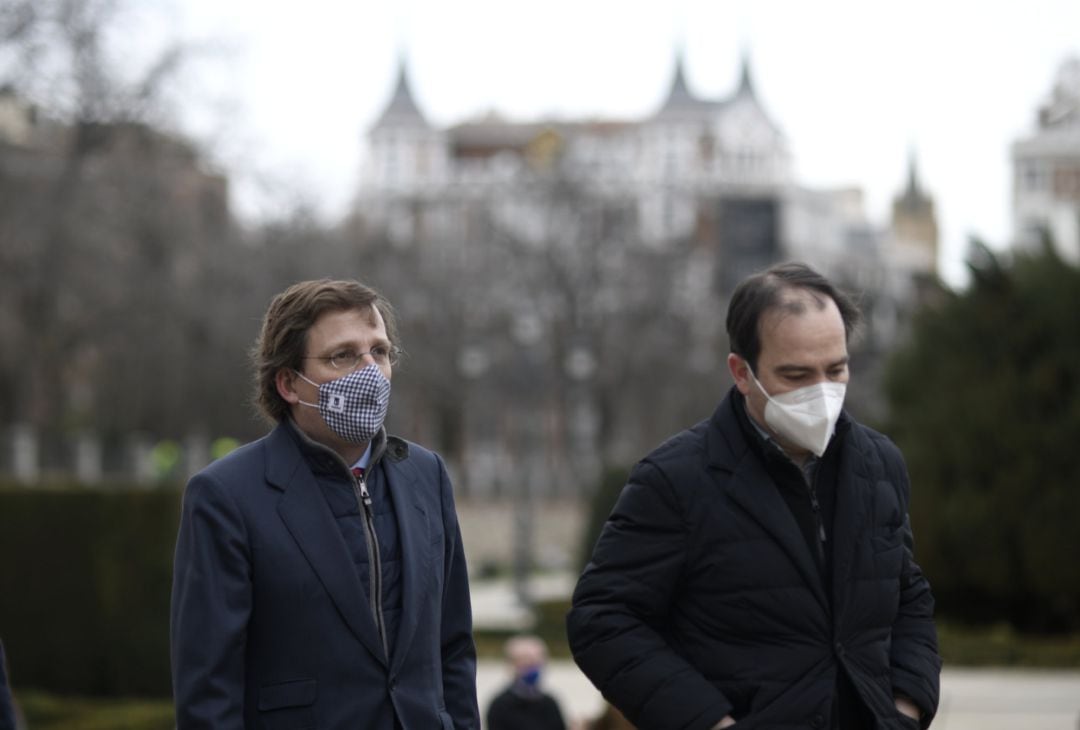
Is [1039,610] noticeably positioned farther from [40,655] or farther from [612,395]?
[612,395]

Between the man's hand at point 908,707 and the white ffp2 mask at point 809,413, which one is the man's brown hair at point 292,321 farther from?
the man's hand at point 908,707

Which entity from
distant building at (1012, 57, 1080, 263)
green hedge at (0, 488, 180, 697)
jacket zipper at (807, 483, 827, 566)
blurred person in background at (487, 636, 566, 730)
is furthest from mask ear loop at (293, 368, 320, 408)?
distant building at (1012, 57, 1080, 263)

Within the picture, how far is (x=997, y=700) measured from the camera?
14773 mm

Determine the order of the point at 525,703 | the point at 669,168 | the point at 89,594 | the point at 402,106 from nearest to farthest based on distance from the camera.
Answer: the point at 525,703 → the point at 89,594 → the point at 669,168 → the point at 402,106

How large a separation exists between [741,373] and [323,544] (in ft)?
3.03

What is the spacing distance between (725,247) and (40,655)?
6538cm

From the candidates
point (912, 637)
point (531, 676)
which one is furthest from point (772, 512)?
point (531, 676)

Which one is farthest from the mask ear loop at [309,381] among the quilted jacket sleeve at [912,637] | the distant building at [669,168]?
the distant building at [669,168]

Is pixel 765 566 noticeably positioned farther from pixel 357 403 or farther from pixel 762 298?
pixel 357 403

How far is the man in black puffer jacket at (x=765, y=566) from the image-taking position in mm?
3508

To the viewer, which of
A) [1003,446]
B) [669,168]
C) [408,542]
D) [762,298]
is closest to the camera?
[762,298]

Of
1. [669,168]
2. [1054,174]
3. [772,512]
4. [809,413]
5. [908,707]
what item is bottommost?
[669,168]

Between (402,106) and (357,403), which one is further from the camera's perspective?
(402,106)

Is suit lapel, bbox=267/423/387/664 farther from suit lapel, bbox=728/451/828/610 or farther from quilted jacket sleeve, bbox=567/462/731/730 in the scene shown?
suit lapel, bbox=728/451/828/610
